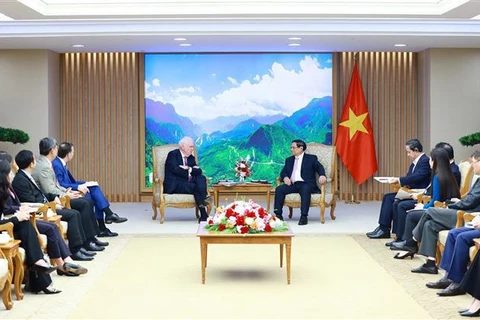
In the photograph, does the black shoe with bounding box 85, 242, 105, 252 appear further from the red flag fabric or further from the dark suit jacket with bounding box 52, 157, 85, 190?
the red flag fabric

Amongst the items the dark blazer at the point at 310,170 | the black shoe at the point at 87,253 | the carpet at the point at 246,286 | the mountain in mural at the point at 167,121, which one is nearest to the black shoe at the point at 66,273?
the carpet at the point at 246,286

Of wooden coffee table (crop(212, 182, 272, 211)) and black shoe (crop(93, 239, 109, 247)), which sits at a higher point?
wooden coffee table (crop(212, 182, 272, 211))

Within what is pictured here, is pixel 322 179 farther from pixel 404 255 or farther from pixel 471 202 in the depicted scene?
pixel 471 202

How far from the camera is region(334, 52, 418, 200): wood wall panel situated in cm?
1816

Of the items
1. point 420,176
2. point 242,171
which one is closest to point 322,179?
point 242,171

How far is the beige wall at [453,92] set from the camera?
668 inches

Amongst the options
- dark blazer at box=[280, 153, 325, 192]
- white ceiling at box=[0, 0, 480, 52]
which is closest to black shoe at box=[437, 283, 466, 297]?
white ceiling at box=[0, 0, 480, 52]

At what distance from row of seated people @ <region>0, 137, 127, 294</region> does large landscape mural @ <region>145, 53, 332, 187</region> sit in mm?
4489

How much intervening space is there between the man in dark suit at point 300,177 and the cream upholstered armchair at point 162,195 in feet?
3.84

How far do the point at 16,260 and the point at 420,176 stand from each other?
6122 mm

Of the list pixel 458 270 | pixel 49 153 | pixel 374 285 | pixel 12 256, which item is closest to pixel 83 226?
pixel 49 153

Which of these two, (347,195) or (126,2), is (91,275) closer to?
(126,2)

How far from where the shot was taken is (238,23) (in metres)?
14.6

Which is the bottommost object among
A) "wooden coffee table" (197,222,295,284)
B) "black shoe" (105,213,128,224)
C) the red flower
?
"black shoe" (105,213,128,224)
